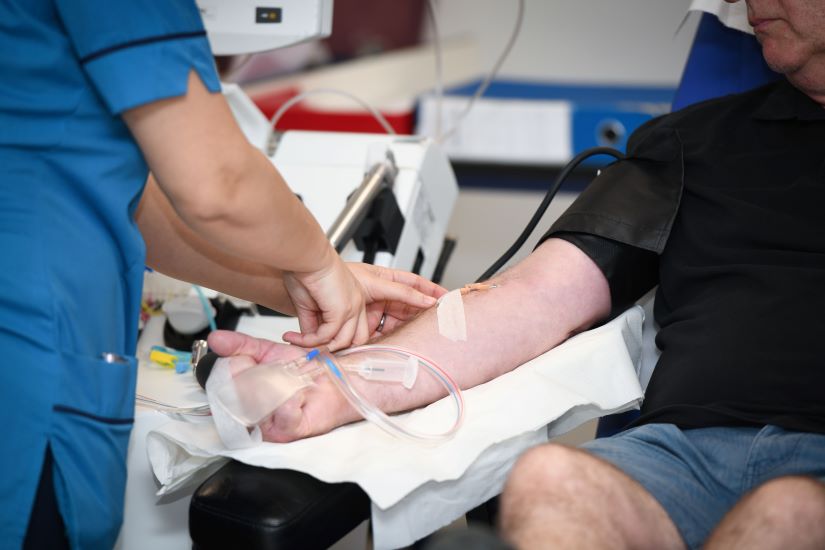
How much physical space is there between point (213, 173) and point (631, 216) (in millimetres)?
738

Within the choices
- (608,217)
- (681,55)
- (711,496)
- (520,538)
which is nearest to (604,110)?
(681,55)

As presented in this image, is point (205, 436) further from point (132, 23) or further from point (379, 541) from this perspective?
point (132, 23)

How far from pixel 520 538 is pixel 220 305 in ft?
2.97

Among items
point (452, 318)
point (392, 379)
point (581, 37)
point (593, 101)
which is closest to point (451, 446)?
point (392, 379)

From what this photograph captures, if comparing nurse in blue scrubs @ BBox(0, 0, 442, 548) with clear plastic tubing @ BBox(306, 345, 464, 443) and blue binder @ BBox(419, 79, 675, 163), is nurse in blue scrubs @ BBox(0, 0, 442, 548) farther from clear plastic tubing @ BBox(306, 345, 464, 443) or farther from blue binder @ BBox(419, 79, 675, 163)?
blue binder @ BBox(419, 79, 675, 163)

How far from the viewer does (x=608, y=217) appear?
133 cm

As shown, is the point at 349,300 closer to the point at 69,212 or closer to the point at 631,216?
the point at 69,212

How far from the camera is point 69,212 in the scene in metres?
0.90

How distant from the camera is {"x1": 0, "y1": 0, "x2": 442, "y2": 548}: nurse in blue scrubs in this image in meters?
0.83

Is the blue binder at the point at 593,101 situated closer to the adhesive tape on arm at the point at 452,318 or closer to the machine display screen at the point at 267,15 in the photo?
the machine display screen at the point at 267,15

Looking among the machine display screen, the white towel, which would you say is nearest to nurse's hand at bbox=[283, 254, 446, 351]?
the white towel

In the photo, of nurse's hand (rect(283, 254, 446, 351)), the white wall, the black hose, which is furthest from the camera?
the white wall

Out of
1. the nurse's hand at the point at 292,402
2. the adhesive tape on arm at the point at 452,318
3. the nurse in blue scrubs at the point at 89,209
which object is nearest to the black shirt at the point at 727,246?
the adhesive tape on arm at the point at 452,318

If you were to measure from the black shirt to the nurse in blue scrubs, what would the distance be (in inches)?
22.3
